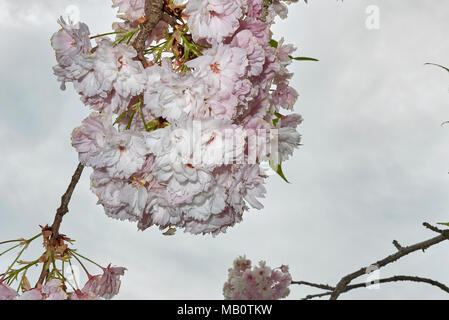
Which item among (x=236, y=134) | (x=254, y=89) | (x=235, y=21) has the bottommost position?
(x=236, y=134)

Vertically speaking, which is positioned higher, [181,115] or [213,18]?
[213,18]

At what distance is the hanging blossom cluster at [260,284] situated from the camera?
184 centimetres

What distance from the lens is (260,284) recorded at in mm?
1881

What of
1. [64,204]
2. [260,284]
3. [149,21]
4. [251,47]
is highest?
[149,21]

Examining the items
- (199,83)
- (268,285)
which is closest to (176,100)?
(199,83)

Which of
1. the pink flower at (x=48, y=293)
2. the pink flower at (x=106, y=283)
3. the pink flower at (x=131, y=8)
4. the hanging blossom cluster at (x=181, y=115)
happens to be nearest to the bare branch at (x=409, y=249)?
the hanging blossom cluster at (x=181, y=115)

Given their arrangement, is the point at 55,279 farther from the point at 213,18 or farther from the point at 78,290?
the point at 213,18

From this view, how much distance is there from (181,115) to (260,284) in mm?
1135

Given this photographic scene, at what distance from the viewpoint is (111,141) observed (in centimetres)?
96

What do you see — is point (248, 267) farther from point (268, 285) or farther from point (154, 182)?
point (154, 182)

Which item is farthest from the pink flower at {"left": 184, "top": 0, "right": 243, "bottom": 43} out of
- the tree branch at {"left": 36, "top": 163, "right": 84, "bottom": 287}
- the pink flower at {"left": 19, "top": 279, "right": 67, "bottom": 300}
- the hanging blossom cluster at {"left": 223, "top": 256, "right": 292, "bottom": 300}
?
the hanging blossom cluster at {"left": 223, "top": 256, "right": 292, "bottom": 300}

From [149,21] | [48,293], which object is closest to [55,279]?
[48,293]

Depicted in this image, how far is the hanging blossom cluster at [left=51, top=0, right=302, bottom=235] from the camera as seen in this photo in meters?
0.92
